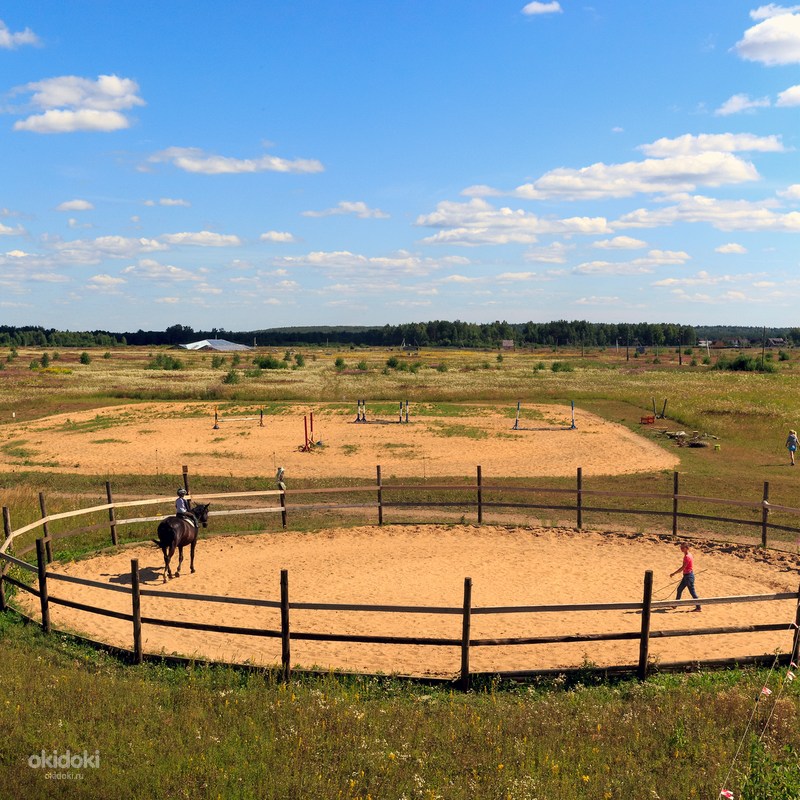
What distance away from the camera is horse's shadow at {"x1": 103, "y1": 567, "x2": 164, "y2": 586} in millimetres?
13984

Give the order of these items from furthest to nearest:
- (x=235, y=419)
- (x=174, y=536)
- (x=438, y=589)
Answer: (x=235, y=419) < (x=174, y=536) < (x=438, y=589)

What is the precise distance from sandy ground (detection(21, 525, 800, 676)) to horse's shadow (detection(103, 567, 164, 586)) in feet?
0.09

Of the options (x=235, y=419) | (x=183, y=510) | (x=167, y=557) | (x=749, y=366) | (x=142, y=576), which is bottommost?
(x=142, y=576)

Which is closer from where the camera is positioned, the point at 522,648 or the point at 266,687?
the point at 266,687

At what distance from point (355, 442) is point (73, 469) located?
40.7ft

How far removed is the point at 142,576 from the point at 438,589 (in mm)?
6304

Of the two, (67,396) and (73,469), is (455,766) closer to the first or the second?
(73,469)

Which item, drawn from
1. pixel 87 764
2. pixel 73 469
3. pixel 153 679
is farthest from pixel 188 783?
pixel 73 469

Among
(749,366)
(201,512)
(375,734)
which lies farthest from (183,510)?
(749,366)

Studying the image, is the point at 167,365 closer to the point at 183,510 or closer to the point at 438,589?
the point at 183,510

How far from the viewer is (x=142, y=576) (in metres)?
14.3

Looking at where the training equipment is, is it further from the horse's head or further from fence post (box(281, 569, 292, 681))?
fence post (box(281, 569, 292, 681))

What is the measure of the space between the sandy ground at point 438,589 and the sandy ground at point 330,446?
8.98 metres

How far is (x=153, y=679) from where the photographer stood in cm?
902
